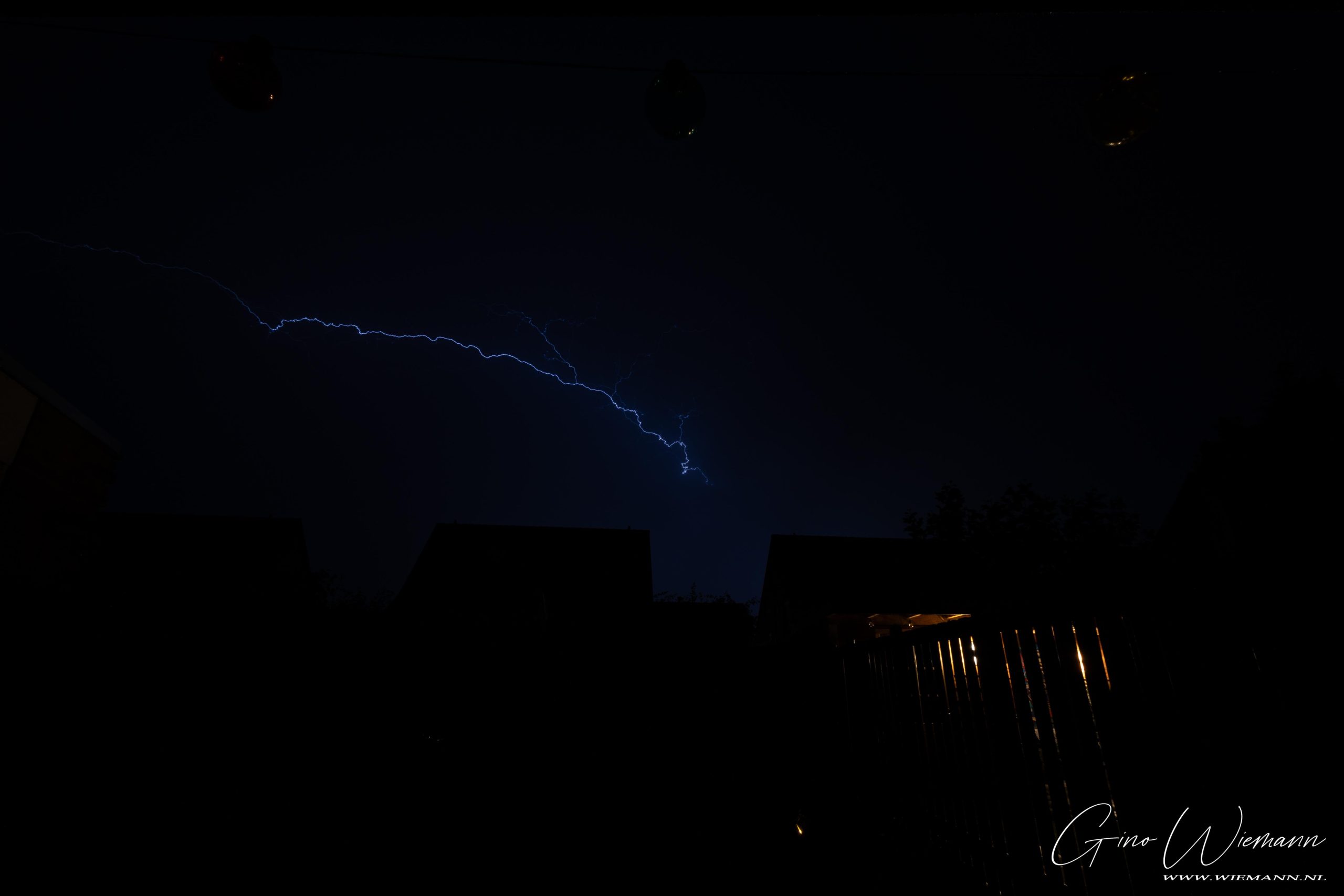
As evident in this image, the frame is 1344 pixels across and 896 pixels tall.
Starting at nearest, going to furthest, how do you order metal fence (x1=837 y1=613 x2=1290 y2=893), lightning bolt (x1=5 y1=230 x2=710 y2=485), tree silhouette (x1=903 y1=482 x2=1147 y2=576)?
1. metal fence (x1=837 y1=613 x2=1290 y2=893)
2. tree silhouette (x1=903 y1=482 x2=1147 y2=576)
3. lightning bolt (x1=5 y1=230 x2=710 y2=485)

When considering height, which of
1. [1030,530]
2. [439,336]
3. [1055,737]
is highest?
[439,336]

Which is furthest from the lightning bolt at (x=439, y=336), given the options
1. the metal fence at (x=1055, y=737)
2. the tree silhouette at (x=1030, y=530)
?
the metal fence at (x=1055, y=737)

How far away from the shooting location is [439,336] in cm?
1983

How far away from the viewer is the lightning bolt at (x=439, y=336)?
2092 cm

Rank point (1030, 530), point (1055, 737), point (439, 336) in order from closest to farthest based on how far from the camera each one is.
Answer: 1. point (1055, 737)
2. point (1030, 530)
3. point (439, 336)

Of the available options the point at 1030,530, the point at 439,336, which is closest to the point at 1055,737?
the point at 1030,530

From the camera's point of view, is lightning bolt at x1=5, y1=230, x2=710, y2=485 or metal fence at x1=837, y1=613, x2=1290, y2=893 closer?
metal fence at x1=837, y1=613, x2=1290, y2=893

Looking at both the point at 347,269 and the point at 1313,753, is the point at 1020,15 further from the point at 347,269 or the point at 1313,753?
the point at 347,269

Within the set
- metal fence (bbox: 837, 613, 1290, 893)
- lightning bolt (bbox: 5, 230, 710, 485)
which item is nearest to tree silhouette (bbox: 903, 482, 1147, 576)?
lightning bolt (bbox: 5, 230, 710, 485)

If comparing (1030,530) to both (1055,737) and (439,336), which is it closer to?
(1055,737)

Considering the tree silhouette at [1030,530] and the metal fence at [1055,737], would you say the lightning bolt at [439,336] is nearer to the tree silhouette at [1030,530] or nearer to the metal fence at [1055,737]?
the tree silhouette at [1030,530]

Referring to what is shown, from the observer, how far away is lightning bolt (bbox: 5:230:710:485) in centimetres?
2092

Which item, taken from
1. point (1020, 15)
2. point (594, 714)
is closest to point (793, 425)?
point (594, 714)

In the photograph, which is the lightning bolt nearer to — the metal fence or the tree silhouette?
the tree silhouette
